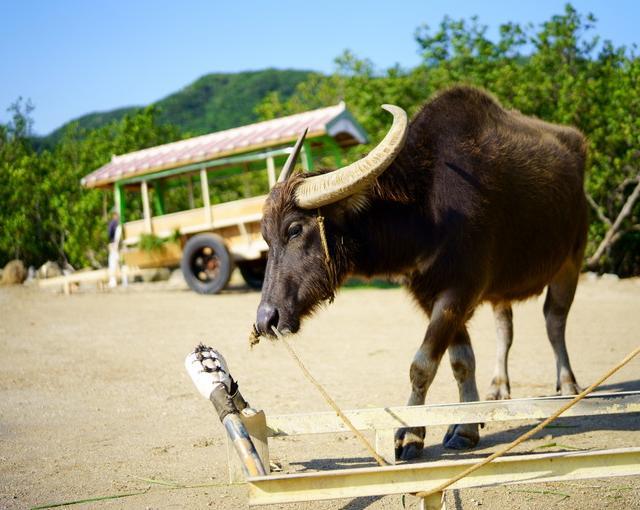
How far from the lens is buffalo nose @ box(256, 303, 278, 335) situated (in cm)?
389

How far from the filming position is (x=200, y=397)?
6074mm

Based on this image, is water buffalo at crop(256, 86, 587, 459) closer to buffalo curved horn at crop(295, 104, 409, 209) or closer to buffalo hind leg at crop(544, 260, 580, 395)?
buffalo curved horn at crop(295, 104, 409, 209)

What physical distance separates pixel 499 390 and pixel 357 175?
106 inches

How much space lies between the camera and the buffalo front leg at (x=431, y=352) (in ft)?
13.6

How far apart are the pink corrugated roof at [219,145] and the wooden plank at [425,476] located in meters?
10.8

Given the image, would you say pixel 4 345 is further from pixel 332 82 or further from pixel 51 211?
pixel 332 82

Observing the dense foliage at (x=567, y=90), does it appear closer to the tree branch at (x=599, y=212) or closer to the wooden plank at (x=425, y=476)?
the tree branch at (x=599, y=212)

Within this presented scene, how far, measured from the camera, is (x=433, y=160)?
179 inches

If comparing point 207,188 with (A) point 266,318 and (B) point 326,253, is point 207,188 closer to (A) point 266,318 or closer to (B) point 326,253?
(B) point 326,253

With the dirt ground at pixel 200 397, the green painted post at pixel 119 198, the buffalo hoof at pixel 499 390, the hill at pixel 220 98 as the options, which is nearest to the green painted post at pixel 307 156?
the dirt ground at pixel 200 397

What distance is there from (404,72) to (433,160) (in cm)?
1448

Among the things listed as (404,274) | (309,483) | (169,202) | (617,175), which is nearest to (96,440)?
(404,274)

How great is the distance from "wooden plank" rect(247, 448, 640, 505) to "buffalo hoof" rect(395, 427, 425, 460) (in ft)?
5.01

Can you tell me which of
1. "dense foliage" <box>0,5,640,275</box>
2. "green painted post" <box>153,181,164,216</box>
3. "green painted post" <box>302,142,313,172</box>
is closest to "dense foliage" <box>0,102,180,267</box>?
"dense foliage" <box>0,5,640,275</box>
